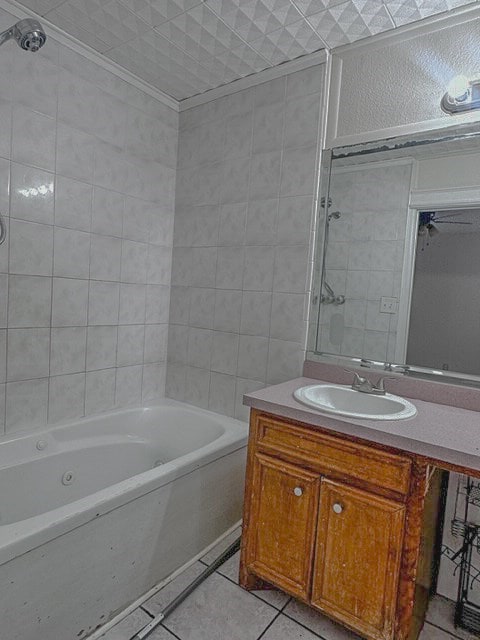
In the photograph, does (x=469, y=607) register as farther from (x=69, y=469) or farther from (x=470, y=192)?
(x=69, y=469)

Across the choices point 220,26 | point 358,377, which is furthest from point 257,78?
point 358,377

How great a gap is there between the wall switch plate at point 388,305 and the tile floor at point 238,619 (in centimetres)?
120

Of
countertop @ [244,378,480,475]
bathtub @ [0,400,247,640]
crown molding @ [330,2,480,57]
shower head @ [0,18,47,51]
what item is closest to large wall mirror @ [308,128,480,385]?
countertop @ [244,378,480,475]

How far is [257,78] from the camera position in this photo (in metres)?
2.06

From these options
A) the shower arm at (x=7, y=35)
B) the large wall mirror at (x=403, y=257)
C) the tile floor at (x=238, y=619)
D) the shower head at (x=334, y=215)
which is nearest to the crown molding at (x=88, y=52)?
the shower arm at (x=7, y=35)

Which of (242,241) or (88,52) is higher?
(88,52)

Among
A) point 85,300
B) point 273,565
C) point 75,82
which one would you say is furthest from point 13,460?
point 75,82

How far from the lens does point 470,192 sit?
1569 mm

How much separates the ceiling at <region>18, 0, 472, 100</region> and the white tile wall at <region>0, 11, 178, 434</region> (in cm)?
19

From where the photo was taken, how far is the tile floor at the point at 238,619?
1374mm

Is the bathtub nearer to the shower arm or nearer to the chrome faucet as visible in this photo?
the chrome faucet

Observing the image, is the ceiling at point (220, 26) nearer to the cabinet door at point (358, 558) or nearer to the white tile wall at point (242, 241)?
the white tile wall at point (242, 241)

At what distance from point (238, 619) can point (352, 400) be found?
0.94 metres

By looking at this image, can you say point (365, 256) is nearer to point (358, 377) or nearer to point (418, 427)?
point (358, 377)
